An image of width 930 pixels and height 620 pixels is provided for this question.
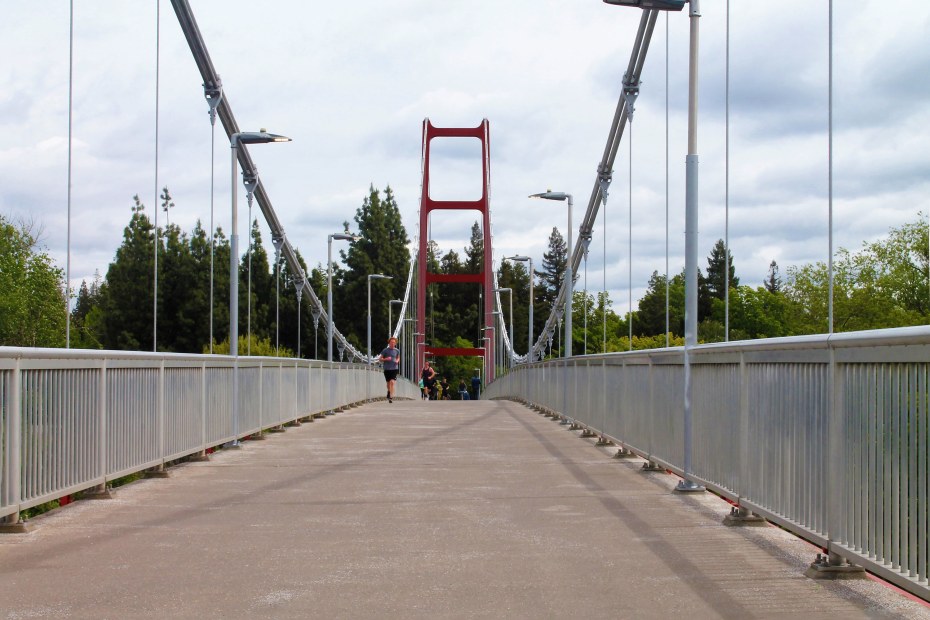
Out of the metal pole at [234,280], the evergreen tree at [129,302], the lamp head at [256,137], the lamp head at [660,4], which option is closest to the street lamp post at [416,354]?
the evergreen tree at [129,302]

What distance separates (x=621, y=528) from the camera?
→ 6.80 meters

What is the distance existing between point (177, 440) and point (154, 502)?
6.78ft

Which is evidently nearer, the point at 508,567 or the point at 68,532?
the point at 508,567

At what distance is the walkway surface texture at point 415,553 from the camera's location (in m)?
4.80

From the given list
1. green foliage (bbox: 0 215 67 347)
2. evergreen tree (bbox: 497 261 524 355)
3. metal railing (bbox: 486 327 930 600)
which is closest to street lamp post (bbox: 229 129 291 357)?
metal railing (bbox: 486 327 930 600)

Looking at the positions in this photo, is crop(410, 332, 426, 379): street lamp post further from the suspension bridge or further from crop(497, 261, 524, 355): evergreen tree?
the suspension bridge

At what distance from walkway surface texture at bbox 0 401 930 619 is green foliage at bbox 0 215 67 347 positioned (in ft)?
175

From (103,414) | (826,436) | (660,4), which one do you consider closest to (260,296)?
(660,4)

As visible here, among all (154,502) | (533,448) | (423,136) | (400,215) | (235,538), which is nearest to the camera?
(235,538)

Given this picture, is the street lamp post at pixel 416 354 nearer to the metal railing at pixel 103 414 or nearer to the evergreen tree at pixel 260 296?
the evergreen tree at pixel 260 296

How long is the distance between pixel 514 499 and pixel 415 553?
2.22 metres

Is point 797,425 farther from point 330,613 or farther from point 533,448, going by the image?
point 533,448

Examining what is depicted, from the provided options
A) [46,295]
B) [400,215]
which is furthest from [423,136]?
[400,215]

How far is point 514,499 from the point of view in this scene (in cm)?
810
